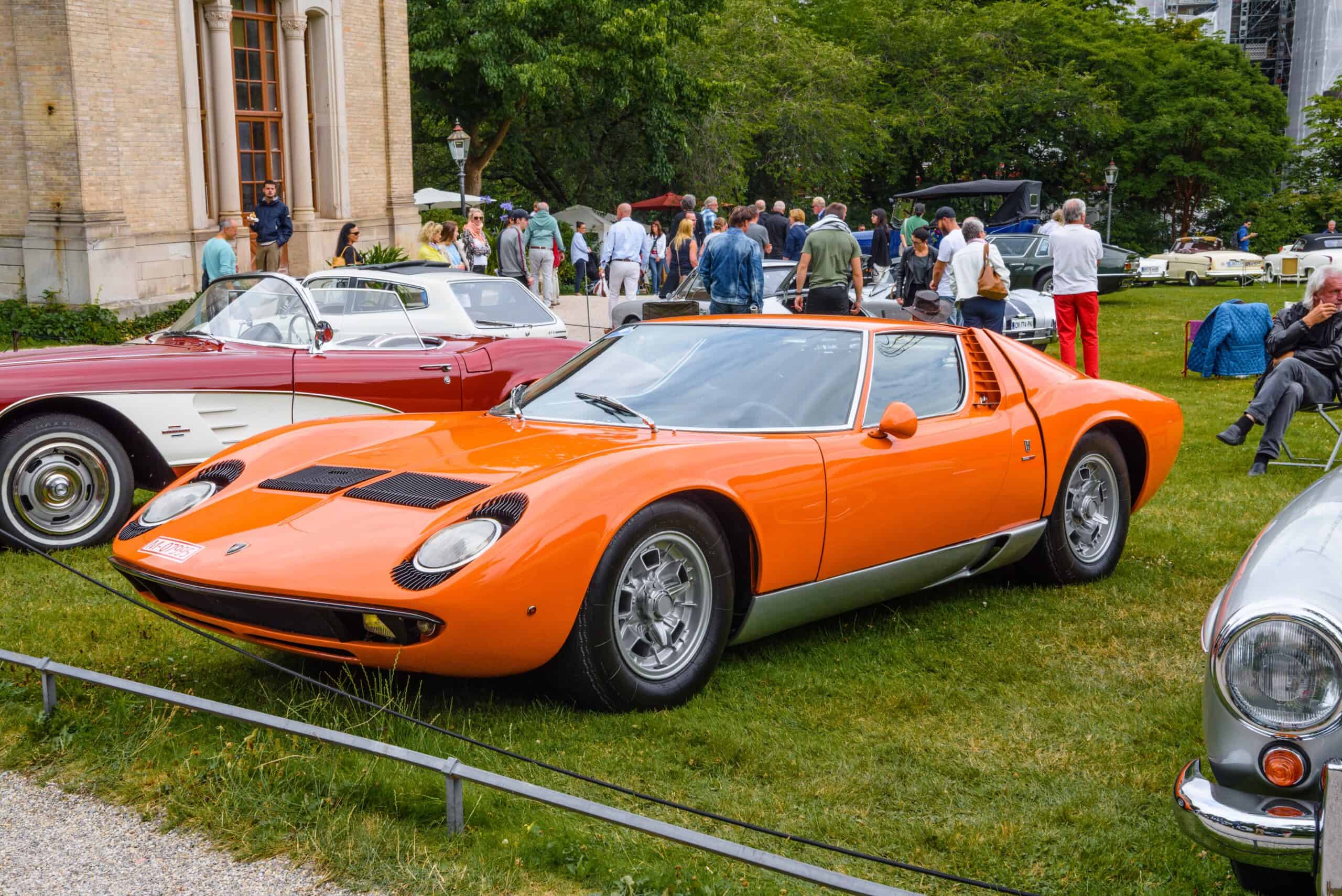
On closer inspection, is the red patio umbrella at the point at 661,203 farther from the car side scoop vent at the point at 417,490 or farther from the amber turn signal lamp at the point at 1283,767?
the amber turn signal lamp at the point at 1283,767

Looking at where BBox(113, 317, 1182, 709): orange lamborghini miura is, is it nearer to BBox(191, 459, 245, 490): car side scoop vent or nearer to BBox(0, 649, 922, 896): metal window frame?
BBox(191, 459, 245, 490): car side scoop vent

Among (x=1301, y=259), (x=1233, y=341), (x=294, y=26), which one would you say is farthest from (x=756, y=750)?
(x=1301, y=259)

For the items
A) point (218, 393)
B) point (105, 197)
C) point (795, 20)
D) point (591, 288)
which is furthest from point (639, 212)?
point (218, 393)

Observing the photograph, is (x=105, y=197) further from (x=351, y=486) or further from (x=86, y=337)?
(x=351, y=486)

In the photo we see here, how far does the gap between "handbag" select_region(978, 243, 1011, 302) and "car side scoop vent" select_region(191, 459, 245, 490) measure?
8234mm

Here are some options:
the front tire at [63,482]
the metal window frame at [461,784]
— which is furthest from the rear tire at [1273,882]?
the front tire at [63,482]

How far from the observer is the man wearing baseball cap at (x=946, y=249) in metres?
13.4

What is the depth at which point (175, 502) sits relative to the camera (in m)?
4.75

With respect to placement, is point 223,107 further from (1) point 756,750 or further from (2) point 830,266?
(1) point 756,750

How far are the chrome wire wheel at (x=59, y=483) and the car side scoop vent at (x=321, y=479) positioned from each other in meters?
2.52

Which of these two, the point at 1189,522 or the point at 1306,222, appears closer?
the point at 1189,522

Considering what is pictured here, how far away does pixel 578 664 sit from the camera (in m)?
4.10

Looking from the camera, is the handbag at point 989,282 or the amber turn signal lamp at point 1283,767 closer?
the amber turn signal lamp at point 1283,767

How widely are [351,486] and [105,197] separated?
16.3 m
